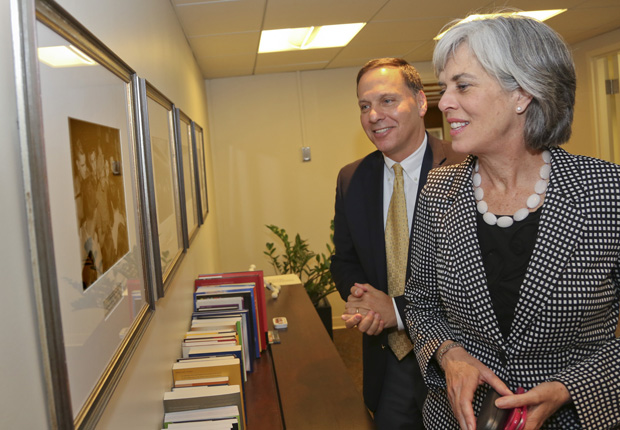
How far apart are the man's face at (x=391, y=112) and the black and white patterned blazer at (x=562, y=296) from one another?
2.44ft

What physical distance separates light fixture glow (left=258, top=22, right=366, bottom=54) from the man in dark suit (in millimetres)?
1994

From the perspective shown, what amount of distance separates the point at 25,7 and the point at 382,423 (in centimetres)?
187

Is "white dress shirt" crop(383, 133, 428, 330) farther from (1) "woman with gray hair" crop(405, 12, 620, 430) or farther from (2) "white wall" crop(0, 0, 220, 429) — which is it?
(2) "white wall" crop(0, 0, 220, 429)

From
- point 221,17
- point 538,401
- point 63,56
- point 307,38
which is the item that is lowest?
point 538,401

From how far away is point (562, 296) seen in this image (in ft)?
3.93

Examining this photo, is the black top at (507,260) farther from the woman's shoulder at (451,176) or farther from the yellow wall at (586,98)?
the yellow wall at (586,98)

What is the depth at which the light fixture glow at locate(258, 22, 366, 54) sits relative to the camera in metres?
4.15

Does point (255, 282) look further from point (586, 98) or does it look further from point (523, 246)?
point (586, 98)

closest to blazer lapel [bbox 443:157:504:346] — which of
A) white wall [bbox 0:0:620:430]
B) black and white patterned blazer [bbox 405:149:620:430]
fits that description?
black and white patterned blazer [bbox 405:149:620:430]

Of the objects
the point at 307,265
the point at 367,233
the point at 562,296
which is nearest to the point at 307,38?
the point at 307,265

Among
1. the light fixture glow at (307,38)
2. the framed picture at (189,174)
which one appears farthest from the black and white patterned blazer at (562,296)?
the light fixture glow at (307,38)

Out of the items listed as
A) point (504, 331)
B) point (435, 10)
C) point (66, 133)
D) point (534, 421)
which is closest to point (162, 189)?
point (66, 133)

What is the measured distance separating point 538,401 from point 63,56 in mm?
1125

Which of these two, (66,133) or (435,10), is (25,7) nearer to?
(66,133)
